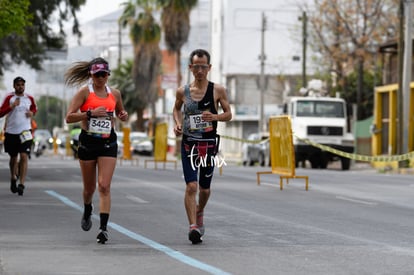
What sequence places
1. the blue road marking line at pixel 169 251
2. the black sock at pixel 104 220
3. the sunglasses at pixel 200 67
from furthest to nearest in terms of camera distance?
the sunglasses at pixel 200 67 < the black sock at pixel 104 220 < the blue road marking line at pixel 169 251

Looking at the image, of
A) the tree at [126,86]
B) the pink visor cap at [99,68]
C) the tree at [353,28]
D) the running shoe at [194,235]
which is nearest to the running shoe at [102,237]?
the running shoe at [194,235]

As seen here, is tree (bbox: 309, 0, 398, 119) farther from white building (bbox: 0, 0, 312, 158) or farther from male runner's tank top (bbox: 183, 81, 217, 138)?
male runner's tank top (bbox: 183, 81, 217, 138)

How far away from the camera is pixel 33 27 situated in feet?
120

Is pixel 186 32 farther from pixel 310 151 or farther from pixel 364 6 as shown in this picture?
pixel 310 151

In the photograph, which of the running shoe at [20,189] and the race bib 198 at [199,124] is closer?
the race bib 198 at [199,124]

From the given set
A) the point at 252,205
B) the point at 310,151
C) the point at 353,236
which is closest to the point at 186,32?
the point at 310,151

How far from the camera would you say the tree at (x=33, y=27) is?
948 inches

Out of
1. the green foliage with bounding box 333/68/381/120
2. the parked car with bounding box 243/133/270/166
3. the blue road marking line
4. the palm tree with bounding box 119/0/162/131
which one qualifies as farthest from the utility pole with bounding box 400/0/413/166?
the palm tree with bounding box 119/0/162/131

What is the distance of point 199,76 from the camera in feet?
40.1

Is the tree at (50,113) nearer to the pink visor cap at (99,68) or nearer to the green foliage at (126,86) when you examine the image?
the green foliage at (126,86)

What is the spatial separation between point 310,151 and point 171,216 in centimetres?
2857

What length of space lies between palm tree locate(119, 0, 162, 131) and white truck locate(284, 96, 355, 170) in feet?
100

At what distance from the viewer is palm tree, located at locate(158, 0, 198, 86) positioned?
68750 mm

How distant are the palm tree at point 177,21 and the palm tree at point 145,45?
13.5 ft
